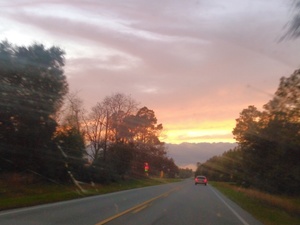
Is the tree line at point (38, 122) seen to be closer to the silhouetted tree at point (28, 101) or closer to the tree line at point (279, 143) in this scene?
the silhouetted tree at point (28, 101)

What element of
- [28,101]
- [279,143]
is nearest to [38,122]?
[28,101]

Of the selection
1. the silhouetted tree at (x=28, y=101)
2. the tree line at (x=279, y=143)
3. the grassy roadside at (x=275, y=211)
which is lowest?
the grassy roadside at (x=275, y=211)

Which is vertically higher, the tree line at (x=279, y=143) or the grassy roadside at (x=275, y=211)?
the tree line at (x=279, y=143)

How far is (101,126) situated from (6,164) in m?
33.6

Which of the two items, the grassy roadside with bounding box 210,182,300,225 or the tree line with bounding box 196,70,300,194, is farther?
the tree line with bounding box 196,70,300,194

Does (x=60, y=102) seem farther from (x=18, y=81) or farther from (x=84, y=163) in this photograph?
(x=84, y=163)

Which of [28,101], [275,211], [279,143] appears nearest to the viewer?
[275,211]

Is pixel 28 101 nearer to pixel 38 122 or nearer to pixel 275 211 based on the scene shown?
pixel 38 122

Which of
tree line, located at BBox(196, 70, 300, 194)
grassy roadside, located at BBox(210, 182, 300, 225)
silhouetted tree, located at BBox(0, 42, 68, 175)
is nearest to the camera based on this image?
grassy roadside, located at BBox(210, 182, 300, 225)

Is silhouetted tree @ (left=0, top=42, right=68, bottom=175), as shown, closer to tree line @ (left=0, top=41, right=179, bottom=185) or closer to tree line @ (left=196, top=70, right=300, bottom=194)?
tree line @ (left=0, top=41, right=179, bottom=185)

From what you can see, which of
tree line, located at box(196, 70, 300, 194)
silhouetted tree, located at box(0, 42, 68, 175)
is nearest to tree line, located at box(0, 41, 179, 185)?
silhouetted tree, located at box(0, 42, 68, 175)

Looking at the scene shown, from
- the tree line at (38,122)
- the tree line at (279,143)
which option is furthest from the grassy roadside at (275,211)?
the tree line at (38,122)

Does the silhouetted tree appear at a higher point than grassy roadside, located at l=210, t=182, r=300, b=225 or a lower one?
higher

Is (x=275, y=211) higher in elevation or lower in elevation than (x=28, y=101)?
lower
